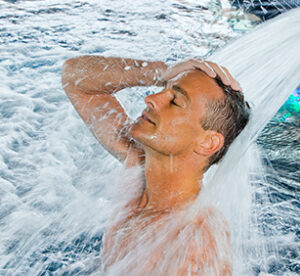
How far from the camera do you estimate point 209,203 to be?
192cm

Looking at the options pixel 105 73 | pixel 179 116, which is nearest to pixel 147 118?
pixel 179 116

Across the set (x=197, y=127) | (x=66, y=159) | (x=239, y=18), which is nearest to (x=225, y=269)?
(x=197, y=127)

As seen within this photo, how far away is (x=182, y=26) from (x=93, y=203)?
3732 millimetres

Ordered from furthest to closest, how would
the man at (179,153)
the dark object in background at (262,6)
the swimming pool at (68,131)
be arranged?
1. the dark object in background at (262,6)
2. the swimming pool at (68,131)
3. the man at (179,153)

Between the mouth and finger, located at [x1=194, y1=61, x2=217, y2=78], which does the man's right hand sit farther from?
the mouth

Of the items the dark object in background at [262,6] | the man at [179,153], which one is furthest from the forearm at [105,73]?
the dark object in background at [262,6]

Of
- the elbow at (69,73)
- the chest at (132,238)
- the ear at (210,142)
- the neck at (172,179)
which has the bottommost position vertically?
the chest at (132,238)

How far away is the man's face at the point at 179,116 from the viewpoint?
73.0 inches

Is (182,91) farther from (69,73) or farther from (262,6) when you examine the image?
(262,6)

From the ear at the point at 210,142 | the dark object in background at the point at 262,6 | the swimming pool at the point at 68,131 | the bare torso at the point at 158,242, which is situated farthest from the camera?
the dark object in background at the point at 262,6

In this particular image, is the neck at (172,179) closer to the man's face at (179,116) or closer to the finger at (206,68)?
the man's face at (179,116)

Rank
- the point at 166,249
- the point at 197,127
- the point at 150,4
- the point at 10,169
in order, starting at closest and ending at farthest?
the point at 166,249, the point at 197,127, the point at 10,169, the point at 150,4

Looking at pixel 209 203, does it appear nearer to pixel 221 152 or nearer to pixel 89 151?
pixel 221 152

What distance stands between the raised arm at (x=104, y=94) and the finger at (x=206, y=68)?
0.45 meters
